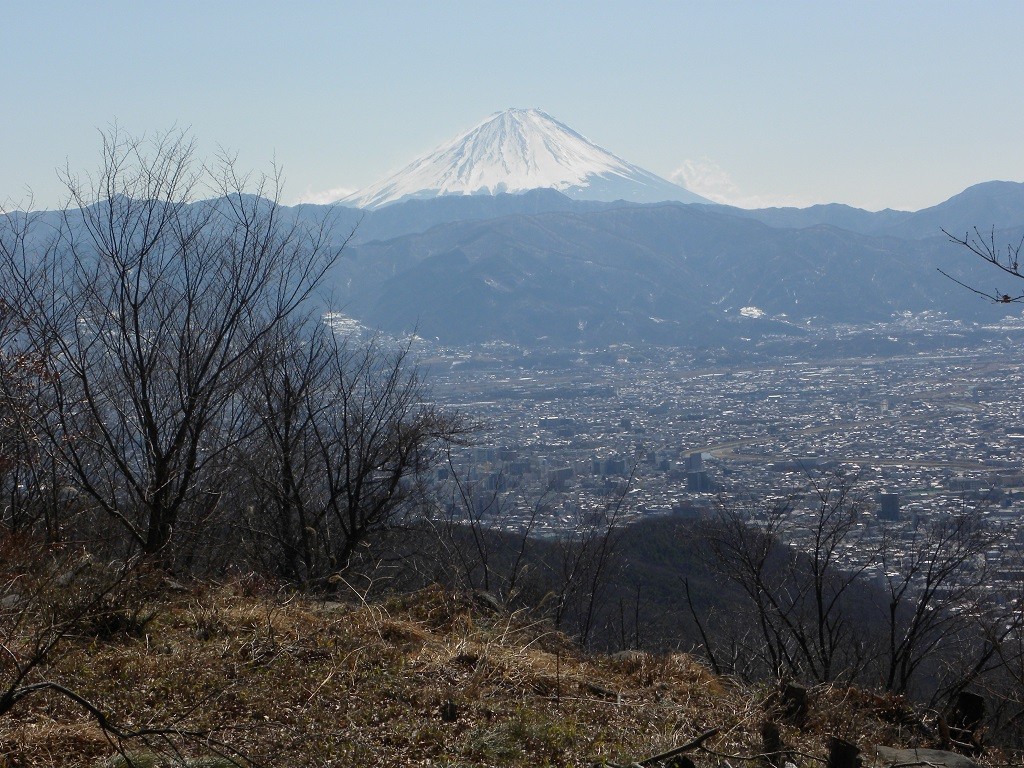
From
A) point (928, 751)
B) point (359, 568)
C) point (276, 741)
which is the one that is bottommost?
point (359, 568)

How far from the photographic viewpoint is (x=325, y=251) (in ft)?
28.3

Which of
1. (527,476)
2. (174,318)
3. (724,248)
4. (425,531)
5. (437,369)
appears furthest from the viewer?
(724,248)

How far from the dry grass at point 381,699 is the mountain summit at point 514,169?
160 m

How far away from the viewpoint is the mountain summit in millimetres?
169250

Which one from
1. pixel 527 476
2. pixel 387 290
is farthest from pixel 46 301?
pixel 387 290

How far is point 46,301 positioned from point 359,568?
457 cm

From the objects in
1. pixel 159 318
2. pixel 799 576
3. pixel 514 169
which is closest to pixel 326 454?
pixel 159 318

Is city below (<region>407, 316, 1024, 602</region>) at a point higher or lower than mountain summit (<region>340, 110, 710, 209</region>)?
lower

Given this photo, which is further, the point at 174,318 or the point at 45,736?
→ the point at 174,318

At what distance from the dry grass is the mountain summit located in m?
160

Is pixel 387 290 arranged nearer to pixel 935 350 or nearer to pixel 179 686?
pixel 935 350

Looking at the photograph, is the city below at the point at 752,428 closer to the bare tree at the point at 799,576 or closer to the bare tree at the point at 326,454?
the bare tree at the point at 799,576

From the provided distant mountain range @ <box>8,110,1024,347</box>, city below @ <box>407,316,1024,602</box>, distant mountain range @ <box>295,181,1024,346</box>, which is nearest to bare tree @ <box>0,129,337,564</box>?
city below @ <box>407,316,1024,602</box>

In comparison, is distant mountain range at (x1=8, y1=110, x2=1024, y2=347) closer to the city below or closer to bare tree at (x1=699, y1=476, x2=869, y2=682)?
the city below
